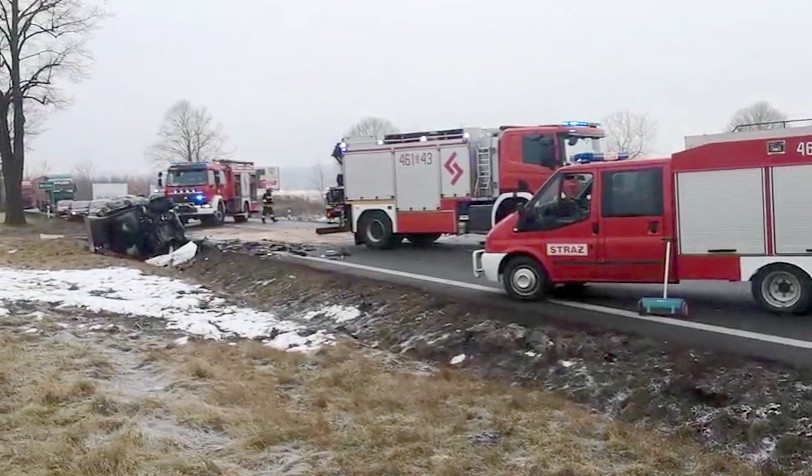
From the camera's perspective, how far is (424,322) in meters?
10.4

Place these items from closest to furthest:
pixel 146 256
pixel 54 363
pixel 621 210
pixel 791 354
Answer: pixel 791 354, pixel 54 363, pixel 621 210, pixel 146 256

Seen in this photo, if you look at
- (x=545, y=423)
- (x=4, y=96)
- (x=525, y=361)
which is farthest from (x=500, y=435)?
(x=4, y=96)

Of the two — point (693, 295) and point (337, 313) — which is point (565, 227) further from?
point (337, 313)

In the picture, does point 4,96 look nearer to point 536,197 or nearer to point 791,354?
point 536,197

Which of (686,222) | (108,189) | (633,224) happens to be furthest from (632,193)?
(108,189)

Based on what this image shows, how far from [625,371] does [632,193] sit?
3297mm

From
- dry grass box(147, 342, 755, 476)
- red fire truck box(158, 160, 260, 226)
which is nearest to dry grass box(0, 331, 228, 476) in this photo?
dry grass box(147, 342, 755, 476)

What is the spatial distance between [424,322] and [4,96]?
116 feet

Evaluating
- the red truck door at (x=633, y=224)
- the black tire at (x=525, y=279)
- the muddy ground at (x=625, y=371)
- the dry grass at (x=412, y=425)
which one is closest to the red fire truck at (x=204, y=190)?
the muddy ground at (x=625, y=371)

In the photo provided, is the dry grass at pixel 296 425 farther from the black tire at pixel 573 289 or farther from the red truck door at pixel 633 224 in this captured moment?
the black tire at pixel 573 289

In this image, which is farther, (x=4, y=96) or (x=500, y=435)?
(x=4, y=96)

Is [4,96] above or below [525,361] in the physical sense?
above

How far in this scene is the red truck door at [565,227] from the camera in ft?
34.3

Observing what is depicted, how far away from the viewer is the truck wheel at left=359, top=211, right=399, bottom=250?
771 inches
